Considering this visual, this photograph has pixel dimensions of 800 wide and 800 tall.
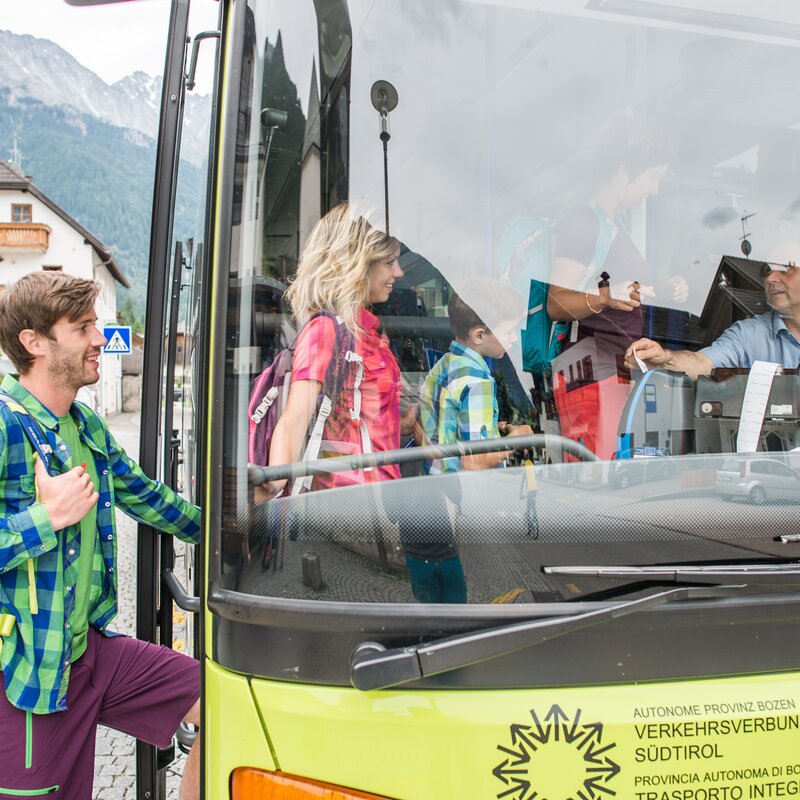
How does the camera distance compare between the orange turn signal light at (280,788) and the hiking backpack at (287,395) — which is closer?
the orange turn signal light at (280,788)

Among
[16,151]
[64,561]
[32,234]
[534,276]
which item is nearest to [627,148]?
[534,276]

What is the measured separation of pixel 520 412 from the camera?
4.85 feet

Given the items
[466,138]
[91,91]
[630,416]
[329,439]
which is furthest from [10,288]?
[630,416]

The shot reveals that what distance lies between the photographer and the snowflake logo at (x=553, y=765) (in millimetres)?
1168

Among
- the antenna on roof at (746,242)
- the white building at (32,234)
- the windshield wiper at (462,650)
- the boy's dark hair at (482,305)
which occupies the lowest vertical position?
the windshield wiper at (462,650)

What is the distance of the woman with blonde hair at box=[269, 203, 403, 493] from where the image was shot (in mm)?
1361

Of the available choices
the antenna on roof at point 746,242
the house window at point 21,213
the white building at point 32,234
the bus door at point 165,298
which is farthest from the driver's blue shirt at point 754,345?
the house window at point 21,213

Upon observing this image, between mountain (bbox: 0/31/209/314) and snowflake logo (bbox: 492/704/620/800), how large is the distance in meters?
1.26

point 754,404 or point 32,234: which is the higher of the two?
point 32,234

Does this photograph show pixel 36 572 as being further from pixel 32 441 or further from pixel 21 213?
pixel 21 213

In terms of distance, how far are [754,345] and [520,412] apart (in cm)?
55

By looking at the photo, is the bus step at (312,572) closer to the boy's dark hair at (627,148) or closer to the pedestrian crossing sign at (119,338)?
the boy's dark hair at (627,148)

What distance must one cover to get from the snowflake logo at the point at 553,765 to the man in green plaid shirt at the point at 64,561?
100 centimetres

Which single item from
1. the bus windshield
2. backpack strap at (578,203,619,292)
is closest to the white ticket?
the bus windshield
